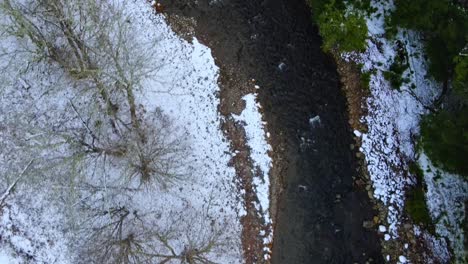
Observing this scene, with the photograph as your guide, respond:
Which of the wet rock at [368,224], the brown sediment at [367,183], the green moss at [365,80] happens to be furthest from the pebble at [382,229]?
the green moss at [365,80]

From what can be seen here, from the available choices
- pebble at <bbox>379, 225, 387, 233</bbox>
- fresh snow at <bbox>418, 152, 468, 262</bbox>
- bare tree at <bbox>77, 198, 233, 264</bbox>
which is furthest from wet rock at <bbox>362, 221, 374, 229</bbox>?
bare tree at <bbox>77, 198, 233, 264</bbox>

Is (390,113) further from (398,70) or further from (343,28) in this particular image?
(343,28)

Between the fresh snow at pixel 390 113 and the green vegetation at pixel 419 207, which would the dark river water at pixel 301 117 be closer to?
the fresh snow at pixel 390 113

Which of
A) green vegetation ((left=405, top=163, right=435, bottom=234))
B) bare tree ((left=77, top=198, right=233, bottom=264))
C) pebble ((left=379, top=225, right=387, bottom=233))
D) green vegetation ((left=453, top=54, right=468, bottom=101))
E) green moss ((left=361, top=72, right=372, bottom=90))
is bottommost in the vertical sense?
bare tree ((left=77, top=198, right=233, bottom=264))

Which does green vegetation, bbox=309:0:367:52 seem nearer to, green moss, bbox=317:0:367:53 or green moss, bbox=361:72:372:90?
green moss, bbox=317:0:367:53

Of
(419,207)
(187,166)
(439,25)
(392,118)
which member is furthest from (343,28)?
(187,166)

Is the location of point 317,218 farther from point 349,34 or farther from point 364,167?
point 349,34
